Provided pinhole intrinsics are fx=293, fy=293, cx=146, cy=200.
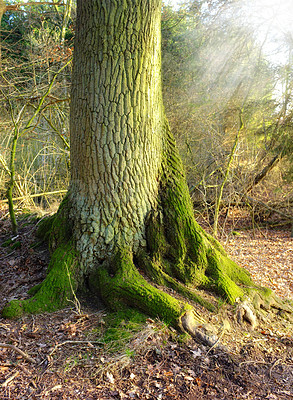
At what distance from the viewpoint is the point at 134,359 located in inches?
101

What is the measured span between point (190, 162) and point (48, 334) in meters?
6.76

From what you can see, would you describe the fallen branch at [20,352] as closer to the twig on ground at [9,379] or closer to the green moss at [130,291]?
the twig on ground at [9,379]

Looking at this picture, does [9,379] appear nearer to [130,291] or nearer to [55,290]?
[55,290]

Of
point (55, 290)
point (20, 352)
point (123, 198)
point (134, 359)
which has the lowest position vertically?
point (134, 359)

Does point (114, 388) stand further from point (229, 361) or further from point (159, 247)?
point (159, 247)

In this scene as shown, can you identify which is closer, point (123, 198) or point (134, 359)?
point (134, 359)

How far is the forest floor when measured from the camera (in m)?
2.30

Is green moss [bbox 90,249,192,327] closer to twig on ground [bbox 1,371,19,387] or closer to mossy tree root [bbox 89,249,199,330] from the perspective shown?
mossy tree root [bbox 89,249,199,330]

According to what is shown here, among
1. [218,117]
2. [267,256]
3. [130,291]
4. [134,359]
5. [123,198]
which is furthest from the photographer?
[218,117]

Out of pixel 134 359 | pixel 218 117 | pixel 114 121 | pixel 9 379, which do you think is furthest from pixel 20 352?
pixel 218 117

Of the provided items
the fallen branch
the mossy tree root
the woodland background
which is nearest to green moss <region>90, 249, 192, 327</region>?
the mossy tree root

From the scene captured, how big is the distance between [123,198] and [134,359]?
1.61 m

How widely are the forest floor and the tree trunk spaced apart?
219 mm

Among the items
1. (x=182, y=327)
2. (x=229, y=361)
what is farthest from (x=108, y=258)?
(x=229, y=361)
